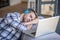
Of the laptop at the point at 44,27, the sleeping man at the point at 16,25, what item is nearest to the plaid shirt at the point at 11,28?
the sleeping man at the point at 16,25

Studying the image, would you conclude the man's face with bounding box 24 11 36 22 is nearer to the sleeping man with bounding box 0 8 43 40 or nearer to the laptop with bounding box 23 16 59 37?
the sleeping man with bounding box 0 8 43 40

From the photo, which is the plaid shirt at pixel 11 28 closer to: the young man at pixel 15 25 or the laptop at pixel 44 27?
the young man at pixel 15 25

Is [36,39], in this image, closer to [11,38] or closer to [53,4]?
[11,38]

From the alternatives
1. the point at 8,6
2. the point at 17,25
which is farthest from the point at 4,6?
the point at 17,25

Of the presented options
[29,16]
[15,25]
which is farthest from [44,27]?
[15,25]

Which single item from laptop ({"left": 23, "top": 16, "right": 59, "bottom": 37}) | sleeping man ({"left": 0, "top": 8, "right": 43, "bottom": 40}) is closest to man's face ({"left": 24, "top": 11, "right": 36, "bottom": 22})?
sleeping man ({"left": 0, "top": 8, "right": 43, "bottom": 40})

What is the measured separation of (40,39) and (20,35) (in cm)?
27

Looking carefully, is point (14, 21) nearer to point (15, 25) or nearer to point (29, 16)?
point (15, 25)

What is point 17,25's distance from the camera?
1.48m

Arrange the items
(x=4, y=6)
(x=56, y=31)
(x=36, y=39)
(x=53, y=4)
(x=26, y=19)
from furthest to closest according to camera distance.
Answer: (x=4, y=6) < (x=53, y=4) < (x=56, y=31) < (x=26, y=19) < (x=36, y=39)

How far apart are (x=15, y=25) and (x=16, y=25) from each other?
11 mm

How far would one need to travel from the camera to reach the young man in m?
1.46

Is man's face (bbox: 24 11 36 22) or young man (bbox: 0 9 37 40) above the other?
man's face (bbox: 24 11 36 22)

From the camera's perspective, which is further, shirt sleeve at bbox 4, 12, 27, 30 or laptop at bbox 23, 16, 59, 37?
shirt sleeve at bbox 4, 12, 27, 30
